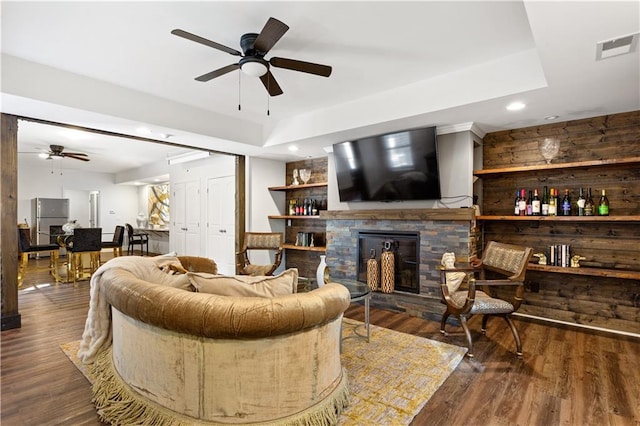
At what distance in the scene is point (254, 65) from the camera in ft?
7.98

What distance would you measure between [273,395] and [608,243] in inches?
151

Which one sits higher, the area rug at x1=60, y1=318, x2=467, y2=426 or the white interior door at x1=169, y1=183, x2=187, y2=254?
the white interior door at x1=169, y1=183, x2=187, y2=254

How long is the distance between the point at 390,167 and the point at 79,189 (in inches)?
391

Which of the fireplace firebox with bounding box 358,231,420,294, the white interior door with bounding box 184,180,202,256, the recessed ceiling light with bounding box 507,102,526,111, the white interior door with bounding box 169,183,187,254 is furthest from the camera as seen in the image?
the white interior door with bounding box 169,183,187,254

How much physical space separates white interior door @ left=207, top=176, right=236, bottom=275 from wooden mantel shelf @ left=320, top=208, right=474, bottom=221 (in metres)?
2.08

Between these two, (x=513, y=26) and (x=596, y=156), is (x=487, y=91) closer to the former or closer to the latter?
(x=513, y=26)

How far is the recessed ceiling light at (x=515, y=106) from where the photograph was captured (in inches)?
121

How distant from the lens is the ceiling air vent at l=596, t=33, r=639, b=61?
1.99 metres

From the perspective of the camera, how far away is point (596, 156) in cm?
346

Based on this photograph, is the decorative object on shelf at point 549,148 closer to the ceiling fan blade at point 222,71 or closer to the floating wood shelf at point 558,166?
the floating wood shelf at point 558,166

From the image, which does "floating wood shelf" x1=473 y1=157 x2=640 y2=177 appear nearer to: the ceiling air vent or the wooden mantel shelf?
the wooden mantel shelf

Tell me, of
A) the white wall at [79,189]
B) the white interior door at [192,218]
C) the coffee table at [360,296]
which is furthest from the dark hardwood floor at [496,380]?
the white wall at [79,189]

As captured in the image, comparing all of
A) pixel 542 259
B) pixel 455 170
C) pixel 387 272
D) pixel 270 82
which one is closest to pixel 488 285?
pixel 542 259

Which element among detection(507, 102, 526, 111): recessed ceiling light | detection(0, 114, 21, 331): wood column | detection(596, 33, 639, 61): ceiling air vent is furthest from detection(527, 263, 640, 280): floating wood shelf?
detection(0, 114, 21, 331): wood column
